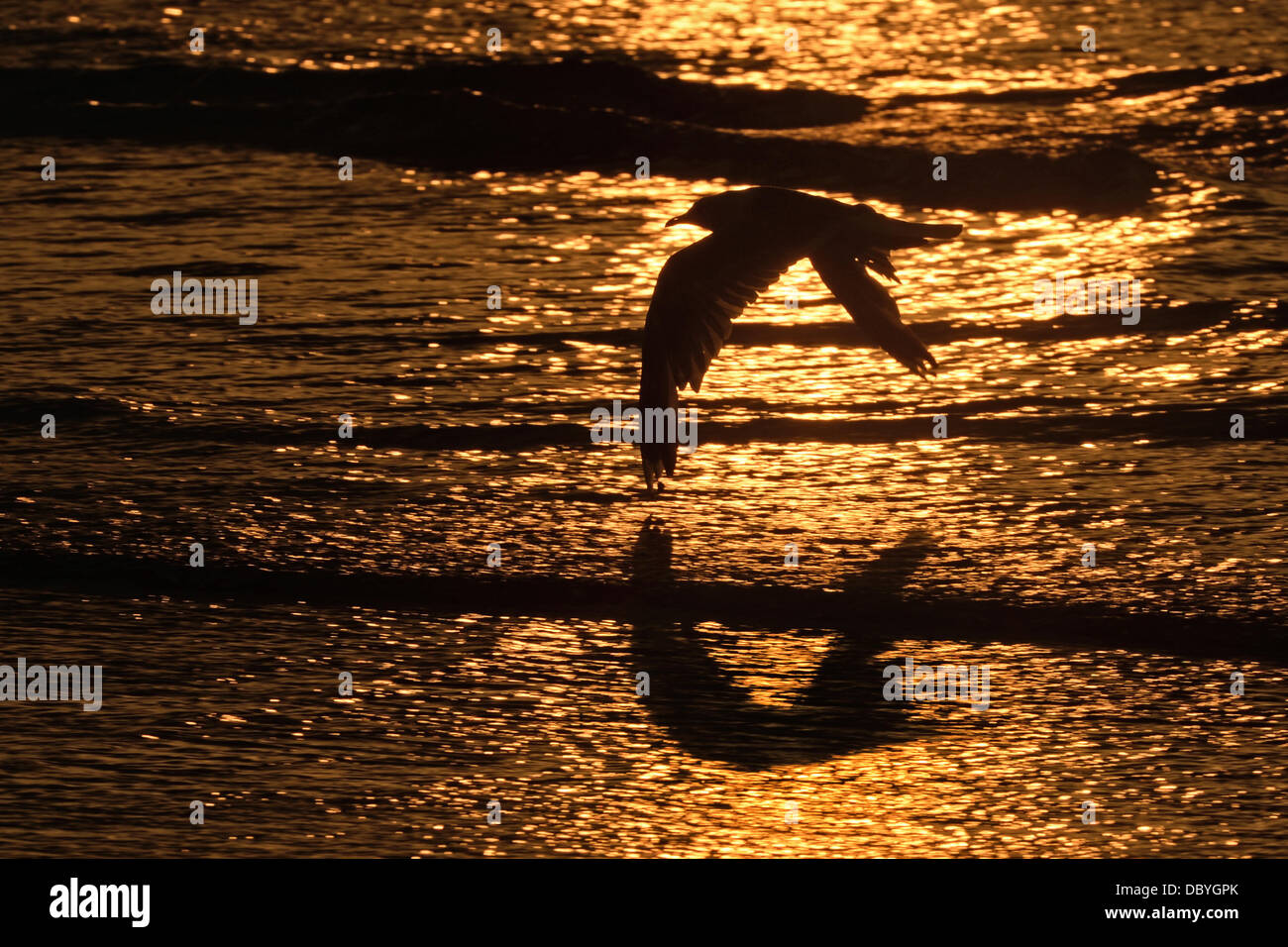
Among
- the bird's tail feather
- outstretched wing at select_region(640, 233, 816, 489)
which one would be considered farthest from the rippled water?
the bird's tail feather

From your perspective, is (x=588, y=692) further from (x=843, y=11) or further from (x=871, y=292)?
(x=843, y=11)

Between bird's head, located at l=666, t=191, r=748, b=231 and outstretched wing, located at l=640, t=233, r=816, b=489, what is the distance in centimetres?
16

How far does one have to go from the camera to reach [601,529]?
517 cm

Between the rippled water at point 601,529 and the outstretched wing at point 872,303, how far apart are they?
13 centimetres

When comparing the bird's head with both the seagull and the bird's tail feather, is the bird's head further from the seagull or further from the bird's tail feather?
the bird's tail feather

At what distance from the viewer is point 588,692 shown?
432 cm

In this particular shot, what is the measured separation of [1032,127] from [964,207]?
3.93ft

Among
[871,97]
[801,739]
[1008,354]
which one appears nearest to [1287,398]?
[1008,354]

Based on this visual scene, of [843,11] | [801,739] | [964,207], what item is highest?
[843,11]

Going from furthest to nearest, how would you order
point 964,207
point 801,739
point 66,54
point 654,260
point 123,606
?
1. point 66,54
2. point 964,207
3. point 654,260
4. point 123,606
5. point 801,739

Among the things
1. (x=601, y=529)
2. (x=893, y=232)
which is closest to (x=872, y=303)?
(x=893, y=232)

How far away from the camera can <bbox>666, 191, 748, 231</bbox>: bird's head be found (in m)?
5.98

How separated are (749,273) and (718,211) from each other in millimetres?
402

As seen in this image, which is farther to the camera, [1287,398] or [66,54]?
[66,54]
